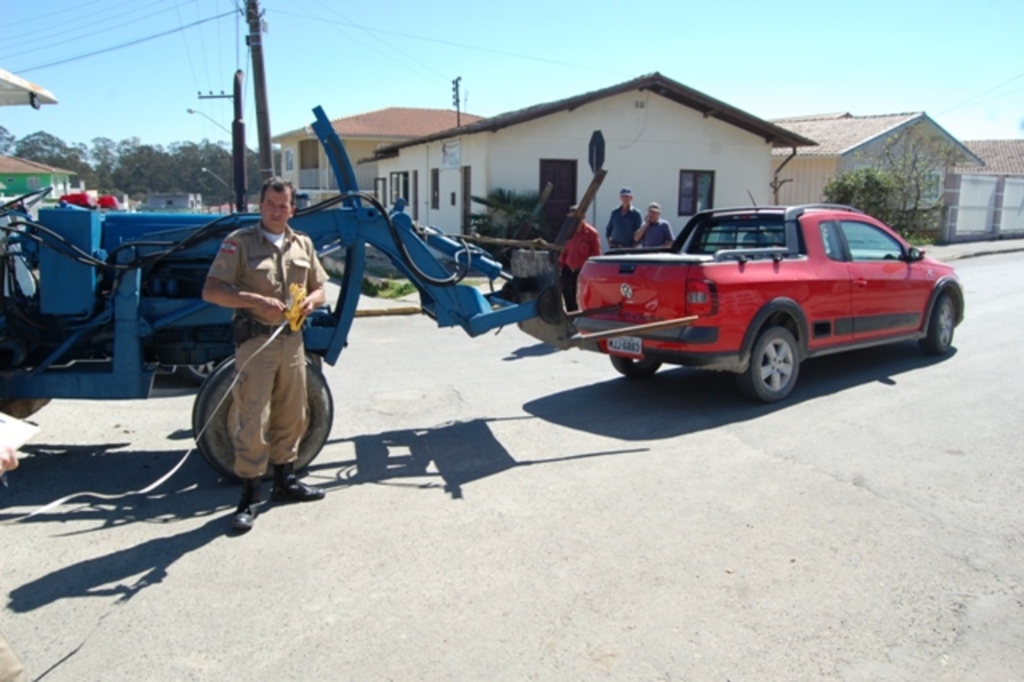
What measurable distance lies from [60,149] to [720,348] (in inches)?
3593

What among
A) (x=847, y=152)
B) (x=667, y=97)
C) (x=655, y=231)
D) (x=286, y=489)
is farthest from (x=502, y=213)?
(x=286, y=489)

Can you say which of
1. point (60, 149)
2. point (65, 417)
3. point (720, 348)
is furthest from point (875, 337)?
point (60, 149)

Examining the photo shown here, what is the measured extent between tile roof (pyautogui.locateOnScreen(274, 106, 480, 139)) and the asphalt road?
1285 inches

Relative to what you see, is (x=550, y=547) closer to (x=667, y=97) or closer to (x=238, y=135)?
(x=238, y=135)

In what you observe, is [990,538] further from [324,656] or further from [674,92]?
A: [674,92]

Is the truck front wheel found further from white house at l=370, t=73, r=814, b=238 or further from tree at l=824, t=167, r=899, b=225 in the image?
tree at l=824, t=167, r=899, b=225

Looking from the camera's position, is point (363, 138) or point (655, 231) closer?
point (655, 231)

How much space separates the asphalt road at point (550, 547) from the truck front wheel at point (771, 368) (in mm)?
167

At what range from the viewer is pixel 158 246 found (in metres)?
5.47

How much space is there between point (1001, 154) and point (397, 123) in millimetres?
34180

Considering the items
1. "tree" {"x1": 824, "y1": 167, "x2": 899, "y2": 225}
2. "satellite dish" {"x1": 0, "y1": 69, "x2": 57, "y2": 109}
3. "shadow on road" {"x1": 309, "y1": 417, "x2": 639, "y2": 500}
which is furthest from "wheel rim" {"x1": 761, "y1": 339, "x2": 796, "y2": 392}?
"tree" {"x1": 824, "y1": 167, "x2": 899, "y2": 225}

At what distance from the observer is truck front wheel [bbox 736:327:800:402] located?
717cm

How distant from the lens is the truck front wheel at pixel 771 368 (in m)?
7.17

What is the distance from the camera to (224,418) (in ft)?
17.0
